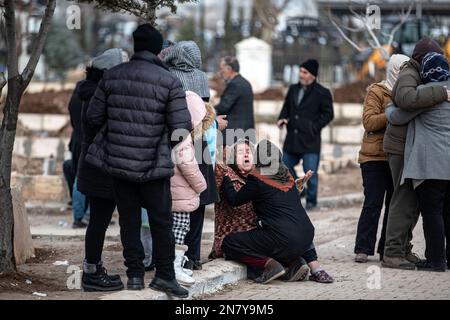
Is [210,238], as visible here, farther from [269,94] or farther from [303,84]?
[269,94]

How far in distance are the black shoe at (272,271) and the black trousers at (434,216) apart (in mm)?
1479

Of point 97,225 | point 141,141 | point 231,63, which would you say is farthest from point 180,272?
point 231,63

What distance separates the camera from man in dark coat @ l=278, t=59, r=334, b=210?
1302 centimetres

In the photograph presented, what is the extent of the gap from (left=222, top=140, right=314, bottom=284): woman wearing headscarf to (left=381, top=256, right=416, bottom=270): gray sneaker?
3.63ft

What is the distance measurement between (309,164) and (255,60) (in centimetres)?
1265

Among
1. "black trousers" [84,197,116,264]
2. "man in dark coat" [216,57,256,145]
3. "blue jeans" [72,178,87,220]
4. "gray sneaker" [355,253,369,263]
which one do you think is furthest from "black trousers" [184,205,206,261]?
"man in dark coat" [216,57,256,145]

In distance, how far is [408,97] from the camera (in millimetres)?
8719

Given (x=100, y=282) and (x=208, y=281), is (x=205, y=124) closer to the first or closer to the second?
(x=208, y=281)

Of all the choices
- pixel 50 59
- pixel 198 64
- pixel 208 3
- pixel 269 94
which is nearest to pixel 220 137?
pixel 198 64

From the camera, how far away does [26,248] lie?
902cm

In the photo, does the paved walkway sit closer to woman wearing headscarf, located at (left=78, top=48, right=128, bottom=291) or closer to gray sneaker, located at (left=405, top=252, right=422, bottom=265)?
gray sneaker, located at (left=405, top=252, right=422, bottom=265)

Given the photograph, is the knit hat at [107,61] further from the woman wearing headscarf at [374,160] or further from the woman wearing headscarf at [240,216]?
the woman wearing headscarf at [374,160]

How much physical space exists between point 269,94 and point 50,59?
8.69 meters

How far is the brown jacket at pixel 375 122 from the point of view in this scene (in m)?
9.34
